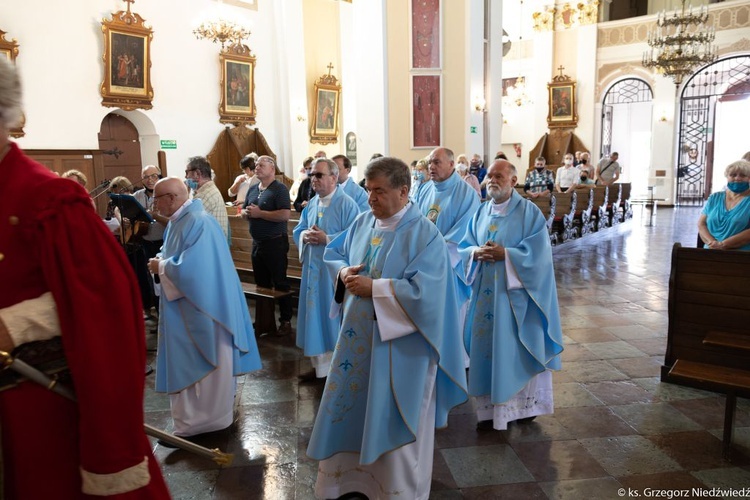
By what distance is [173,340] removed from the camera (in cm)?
366

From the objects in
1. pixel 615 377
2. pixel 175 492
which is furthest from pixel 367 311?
pixel 615 377

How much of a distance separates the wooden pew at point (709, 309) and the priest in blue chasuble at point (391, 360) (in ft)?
6.93

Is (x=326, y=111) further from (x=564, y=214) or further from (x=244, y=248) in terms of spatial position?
(x=244, y=248)

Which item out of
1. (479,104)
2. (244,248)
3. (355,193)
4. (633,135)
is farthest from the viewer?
(633,135)

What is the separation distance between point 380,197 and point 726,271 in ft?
10.2

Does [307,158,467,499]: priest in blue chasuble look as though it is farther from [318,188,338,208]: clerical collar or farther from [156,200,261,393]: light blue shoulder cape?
[318,188,338,208]: clerical collar

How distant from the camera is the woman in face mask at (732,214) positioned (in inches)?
190

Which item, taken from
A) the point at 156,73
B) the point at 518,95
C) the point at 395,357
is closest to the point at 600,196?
the point at 518,95

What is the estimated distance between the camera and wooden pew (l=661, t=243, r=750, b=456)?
4.12 metres

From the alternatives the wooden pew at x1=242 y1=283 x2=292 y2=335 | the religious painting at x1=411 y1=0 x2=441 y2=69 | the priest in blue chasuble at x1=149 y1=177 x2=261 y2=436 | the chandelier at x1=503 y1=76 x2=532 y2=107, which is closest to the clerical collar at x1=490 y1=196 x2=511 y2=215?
the priest in blue chasuble at x1=149 y1=177 x2=261 y2=436

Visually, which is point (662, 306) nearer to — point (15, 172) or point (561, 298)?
point (561, 298)

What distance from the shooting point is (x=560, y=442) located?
3602mm

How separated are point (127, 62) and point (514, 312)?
35.5ft

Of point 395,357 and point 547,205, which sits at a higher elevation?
point 547,205
